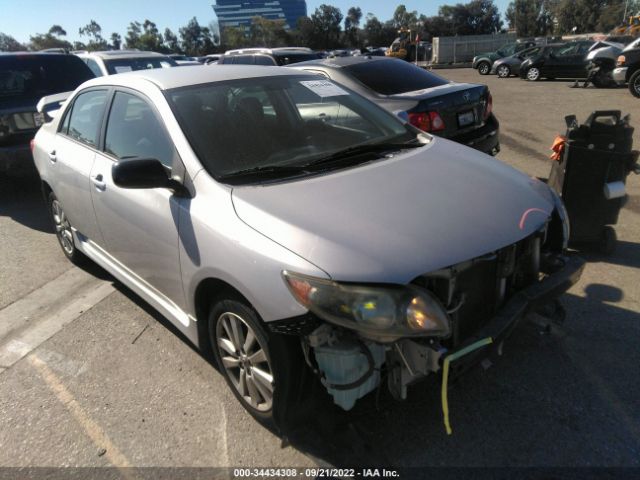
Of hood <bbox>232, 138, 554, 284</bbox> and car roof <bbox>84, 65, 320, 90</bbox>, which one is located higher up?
car roof <bbox>84, 65, 320, 90</bbox>

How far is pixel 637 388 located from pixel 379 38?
10207cm

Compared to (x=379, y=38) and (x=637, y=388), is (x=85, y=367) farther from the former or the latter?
(x=379, y=38)

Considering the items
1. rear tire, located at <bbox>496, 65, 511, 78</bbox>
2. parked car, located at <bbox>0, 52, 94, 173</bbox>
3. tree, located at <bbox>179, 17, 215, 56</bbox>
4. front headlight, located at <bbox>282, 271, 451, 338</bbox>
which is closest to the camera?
front headlight, located at <bbox>282, 271, 451, 338</bbox>

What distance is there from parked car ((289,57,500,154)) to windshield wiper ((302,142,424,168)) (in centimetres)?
226

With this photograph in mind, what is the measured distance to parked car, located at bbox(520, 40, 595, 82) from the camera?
18969mm

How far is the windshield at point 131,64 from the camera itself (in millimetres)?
9258

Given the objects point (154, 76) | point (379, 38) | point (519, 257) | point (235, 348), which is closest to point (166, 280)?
point (235, 348)

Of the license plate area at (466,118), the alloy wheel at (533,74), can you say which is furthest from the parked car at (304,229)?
the alloy wheel at (533,74)

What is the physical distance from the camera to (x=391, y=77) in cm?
625

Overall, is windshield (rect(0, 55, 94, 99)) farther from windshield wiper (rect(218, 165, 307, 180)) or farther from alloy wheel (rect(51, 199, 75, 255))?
windshield wiper (rect(218, 165, 307, 180))

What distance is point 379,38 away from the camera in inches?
3775

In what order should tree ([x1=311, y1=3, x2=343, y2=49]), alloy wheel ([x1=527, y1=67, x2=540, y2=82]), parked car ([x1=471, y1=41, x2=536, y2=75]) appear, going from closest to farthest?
alloy wheel ([x1=527, y1=67, x2=540, y2=82]), parked car ([x1=471, y1=41, x2=536, y2=75]), tree ([x1=311, y1=3, x2=343, y2=49])

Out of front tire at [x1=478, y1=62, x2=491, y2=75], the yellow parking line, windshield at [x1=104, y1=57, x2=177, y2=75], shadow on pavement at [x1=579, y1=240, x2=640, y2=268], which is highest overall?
windshield at [x1=104, y1=57, x2=177, y2=75]

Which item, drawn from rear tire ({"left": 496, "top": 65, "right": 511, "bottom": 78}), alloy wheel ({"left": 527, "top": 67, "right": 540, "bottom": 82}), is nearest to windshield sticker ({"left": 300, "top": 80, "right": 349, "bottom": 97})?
alloy wheel ({"left": 527, "top": 67, "right": 540, "bottom": 82})
